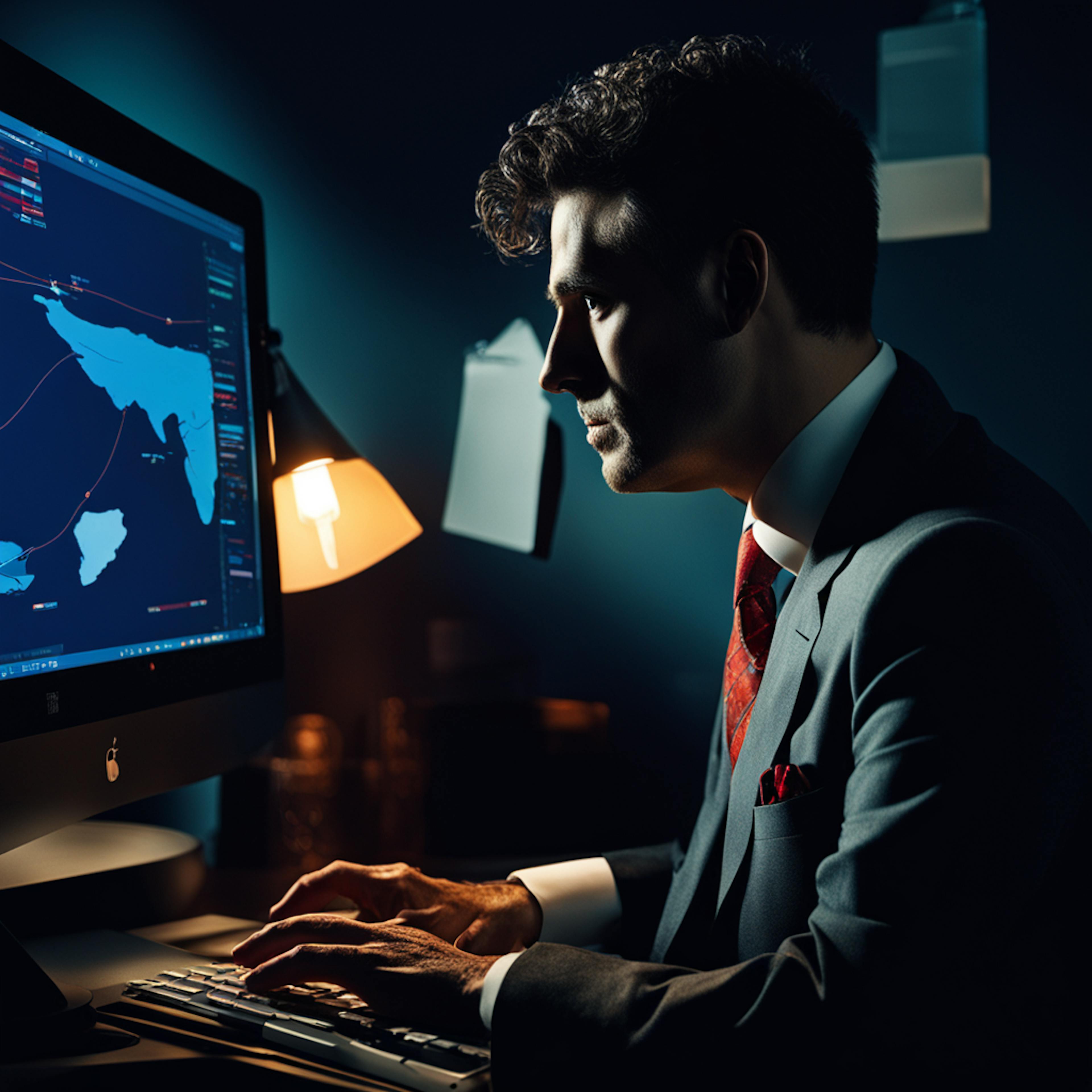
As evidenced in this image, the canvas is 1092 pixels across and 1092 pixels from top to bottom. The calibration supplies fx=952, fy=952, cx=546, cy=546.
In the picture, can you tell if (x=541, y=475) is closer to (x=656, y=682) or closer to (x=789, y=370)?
(x=656, y=682)

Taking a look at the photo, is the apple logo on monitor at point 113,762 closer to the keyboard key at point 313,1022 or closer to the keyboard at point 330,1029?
the keyboard at point 330,1029

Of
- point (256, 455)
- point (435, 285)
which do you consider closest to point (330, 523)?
point (256, 455)

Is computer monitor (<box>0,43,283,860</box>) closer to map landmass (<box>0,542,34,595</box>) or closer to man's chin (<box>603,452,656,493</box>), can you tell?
map landmass (<box>0,542,34,595</box>)

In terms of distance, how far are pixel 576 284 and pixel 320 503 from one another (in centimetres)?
66

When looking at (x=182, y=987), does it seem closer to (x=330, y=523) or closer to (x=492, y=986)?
(x=492, y=986)

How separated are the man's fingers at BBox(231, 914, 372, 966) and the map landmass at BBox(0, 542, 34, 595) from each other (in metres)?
0.31

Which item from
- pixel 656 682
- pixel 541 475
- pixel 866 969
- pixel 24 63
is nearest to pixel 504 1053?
pixel 866 969

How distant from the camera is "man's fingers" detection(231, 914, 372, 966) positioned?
27.3 inches

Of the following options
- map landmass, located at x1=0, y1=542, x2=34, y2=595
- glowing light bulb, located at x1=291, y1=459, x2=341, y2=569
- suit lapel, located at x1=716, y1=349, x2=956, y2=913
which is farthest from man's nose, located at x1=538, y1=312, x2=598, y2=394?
glowing light bulb, located at x1=291, y1=459, x2=341, y2=569

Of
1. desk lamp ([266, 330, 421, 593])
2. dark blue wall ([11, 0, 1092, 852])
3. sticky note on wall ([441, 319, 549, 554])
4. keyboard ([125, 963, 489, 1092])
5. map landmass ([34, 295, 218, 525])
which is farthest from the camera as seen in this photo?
sticky note on wall ([441, 319, 549, 554])

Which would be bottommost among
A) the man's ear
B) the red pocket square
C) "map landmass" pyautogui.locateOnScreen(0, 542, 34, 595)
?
the red pocket square

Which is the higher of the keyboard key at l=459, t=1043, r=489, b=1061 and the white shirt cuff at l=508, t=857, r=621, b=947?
the keyboard key at l=459, t=1043, r=489, b=1061

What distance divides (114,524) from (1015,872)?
717 mm

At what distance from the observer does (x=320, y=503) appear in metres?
1.40
